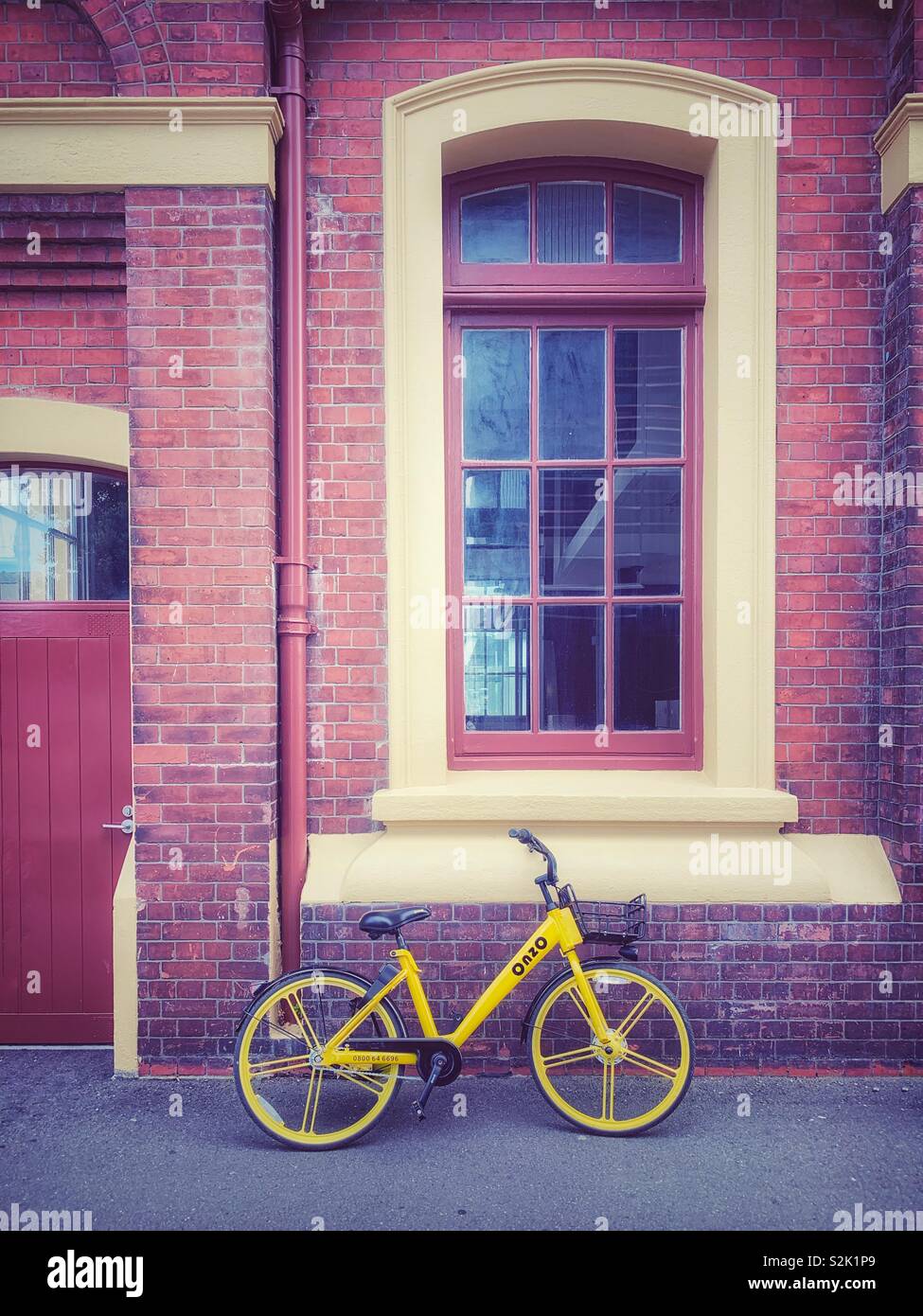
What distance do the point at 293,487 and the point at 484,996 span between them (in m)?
2.36

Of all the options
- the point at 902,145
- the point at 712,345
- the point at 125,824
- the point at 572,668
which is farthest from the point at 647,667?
the point at 125,824

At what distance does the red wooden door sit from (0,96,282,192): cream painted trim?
1937mm

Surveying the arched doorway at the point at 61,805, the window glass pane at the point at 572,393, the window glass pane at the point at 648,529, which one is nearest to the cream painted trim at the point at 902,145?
the window glass pane at the point at 572,393

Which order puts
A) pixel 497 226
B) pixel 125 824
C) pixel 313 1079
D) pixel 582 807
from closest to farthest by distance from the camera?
pixel 313 1079 → pixel 582 807 → pixel 125 824 → pixel 497 226

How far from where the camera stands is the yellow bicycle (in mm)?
3080

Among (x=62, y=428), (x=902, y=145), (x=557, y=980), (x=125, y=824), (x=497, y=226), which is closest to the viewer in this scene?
(x=557, y=980)

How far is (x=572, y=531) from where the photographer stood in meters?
4.03

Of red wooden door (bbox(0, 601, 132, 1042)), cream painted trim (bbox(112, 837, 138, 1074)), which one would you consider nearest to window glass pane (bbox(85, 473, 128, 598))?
red wooden door (bbox(0, 601, 132, 1042))

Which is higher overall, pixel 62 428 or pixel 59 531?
pixel 62 428

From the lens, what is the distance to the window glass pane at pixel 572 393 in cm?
402

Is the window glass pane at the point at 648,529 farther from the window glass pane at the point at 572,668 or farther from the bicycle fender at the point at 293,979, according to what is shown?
the bicycle fender at the point at 293,979

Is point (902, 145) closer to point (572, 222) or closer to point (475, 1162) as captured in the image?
point (572, 222)

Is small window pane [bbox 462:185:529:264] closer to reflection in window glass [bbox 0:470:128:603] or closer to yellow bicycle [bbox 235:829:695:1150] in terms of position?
reflection in window glass [bbox 0:470:128:603]
